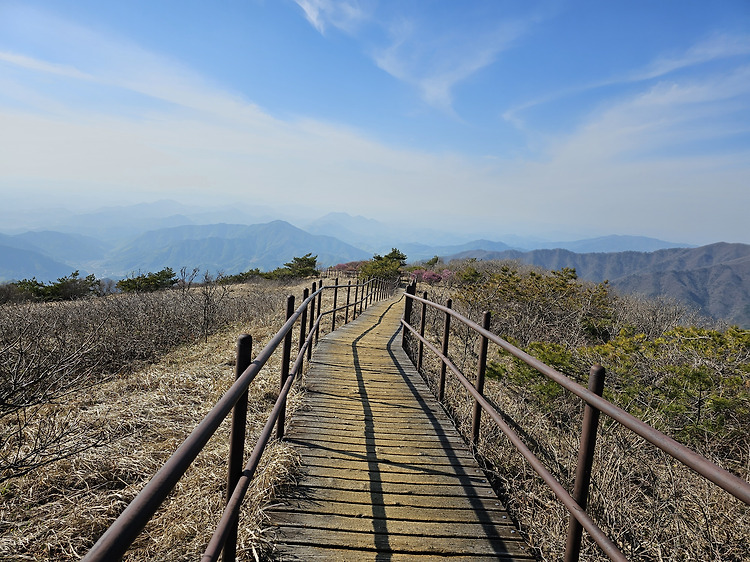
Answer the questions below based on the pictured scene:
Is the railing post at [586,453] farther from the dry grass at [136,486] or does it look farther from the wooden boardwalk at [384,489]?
the dry grass at [136,486]

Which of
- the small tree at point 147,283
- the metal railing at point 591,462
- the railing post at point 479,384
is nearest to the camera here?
the metal railing at point 591,462

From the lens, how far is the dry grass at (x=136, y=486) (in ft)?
8.33

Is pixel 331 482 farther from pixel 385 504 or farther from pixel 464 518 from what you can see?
A: pixel 464 518

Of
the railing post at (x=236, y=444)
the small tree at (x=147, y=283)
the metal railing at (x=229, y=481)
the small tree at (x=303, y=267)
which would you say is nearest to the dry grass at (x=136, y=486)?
the railing post at (x=236, y=444)

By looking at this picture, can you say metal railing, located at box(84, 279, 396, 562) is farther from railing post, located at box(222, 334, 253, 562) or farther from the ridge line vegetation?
the ridge line vegetation

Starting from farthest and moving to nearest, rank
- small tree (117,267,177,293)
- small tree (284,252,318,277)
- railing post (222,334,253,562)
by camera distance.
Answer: small tree (284,252,318,277)
small tree (117,267,177,293)
railing post (222,334,253,562)

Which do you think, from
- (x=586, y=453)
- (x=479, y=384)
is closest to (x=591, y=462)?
(x=586, y=453)

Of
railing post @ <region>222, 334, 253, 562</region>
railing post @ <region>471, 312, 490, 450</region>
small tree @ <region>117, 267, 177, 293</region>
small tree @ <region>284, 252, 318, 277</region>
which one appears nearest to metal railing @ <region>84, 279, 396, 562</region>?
railing post @ <region>222, 334, 253, 562</region>

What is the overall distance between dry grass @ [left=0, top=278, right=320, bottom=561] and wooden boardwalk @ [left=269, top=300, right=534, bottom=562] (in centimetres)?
24

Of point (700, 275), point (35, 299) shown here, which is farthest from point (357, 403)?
point (700, 275)

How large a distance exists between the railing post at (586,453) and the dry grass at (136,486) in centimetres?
161

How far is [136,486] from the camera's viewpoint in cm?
327

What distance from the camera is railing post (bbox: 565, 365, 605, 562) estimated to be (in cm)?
188

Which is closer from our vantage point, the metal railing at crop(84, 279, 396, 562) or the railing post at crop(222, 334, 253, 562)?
the metal railing at crop(84, 279, 396, 562)
